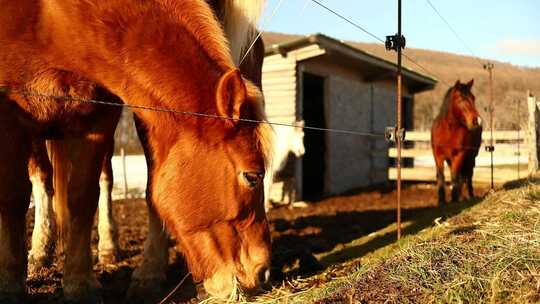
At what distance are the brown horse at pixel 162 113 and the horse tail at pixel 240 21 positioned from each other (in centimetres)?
62

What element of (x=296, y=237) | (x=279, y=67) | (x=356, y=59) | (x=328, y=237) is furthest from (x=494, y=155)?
(x=296, y=237)

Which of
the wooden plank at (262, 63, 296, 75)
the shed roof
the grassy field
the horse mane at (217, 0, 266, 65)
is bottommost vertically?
the grassy field

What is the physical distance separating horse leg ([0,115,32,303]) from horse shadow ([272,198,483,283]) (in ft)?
6.01

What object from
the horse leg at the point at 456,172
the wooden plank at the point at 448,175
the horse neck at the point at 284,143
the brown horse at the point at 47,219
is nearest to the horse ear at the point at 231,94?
the brown horse at the point at 47,219

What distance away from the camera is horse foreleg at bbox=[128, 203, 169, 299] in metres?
3.90

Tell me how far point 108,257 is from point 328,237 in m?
2.55

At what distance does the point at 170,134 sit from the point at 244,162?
48 cm

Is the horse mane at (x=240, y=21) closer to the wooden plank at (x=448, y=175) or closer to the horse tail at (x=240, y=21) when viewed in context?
the horse tail at (x=240, y=21)

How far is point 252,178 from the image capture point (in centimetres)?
281

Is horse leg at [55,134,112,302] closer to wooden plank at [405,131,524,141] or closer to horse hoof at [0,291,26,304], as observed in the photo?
horse hoof at [0,291,26,304]

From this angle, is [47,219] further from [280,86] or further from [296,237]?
[280,86]

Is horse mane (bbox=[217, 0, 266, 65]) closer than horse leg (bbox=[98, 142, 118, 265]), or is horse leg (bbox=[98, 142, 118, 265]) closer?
horse mane (bbox=[217, 0, 266, 65])

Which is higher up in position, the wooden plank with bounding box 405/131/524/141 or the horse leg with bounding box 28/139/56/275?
the wooden plank with bounding box 405/131/524/141

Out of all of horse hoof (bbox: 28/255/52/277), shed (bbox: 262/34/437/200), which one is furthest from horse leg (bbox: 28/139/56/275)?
shed (bbox: 262/34/437/200)
